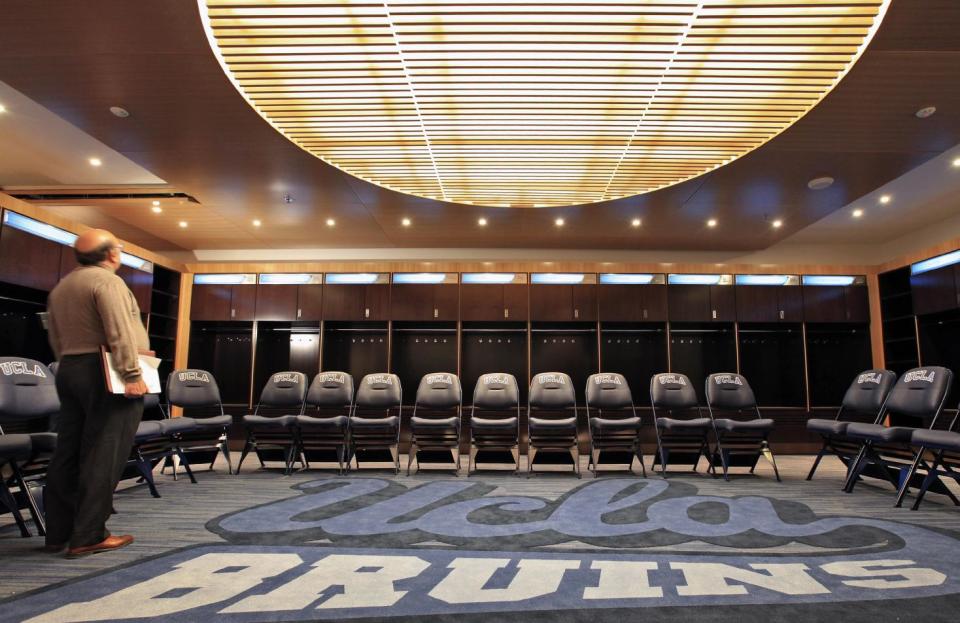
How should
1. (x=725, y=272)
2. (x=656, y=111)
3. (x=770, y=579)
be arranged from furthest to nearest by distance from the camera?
(x=725, y=272) → (x=656, y=111) → (x=770, y=579)

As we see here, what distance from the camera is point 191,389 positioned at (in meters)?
5.37

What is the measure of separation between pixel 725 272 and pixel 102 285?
787cm

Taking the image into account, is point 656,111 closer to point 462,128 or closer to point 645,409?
point 462,128

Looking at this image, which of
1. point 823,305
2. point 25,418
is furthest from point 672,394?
point 25,418

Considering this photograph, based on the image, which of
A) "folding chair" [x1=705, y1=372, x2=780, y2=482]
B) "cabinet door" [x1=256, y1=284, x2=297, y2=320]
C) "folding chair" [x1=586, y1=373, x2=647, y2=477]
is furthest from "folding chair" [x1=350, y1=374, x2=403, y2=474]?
"folding chair" [x1=705, y1=372, x2=780, y2=482]

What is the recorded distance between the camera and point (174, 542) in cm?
270

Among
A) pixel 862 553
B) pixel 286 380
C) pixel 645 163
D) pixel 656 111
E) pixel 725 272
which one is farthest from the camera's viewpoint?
pixel 725 272

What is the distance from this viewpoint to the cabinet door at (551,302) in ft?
26.1

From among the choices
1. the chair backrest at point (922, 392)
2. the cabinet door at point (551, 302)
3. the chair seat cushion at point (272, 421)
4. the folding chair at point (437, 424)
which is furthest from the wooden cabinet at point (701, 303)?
the chair seat cushion at point (272, 421)

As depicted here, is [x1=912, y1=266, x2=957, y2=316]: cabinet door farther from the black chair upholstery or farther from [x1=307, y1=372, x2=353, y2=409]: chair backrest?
[x1=307, y1=372, x2=353, y2=409]: chair backrest

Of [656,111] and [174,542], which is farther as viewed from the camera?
[656,111]

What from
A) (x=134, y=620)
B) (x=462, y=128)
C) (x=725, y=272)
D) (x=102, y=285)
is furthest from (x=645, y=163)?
(x=134, y=620)

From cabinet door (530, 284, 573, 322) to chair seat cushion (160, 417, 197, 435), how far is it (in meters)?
4.76

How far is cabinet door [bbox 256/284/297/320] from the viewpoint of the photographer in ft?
26.6
